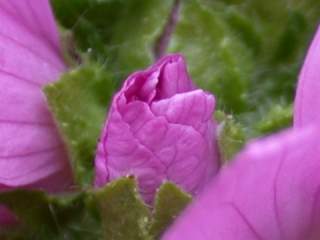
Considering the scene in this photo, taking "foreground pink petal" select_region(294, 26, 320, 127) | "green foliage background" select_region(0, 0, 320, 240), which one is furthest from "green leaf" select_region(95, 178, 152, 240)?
"foreground pink petal" select_region(294, 26, 320, 127)

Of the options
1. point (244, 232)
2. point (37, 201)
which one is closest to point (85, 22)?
point (37, 201)

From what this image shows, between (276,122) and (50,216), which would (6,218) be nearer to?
(50,216)

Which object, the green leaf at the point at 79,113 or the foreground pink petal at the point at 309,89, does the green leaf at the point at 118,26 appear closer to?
the green leaf at the point at 79,113

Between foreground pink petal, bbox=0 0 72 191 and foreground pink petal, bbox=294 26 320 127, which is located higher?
foreground pink petal, bbox=0 0 72 191

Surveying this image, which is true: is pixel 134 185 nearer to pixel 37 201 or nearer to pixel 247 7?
pixel 37 201

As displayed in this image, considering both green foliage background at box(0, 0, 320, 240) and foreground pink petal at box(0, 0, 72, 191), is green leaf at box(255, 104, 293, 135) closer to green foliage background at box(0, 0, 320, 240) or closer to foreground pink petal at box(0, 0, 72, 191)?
green foliage background at box(0, 0, 320, 240)

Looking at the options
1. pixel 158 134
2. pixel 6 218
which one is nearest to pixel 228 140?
pixel 158 134
